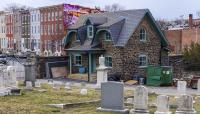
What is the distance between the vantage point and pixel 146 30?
135 feet

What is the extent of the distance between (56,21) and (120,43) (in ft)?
122

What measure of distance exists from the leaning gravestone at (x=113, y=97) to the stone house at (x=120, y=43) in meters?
22.0

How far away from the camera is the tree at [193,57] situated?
45.0 meters

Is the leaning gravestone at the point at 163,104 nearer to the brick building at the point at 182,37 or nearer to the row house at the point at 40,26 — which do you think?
the brick building at the point at 182,37

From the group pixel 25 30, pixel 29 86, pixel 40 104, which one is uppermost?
pixel 25 30

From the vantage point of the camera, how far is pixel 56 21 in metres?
74.7

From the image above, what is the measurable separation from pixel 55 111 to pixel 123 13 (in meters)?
26.8

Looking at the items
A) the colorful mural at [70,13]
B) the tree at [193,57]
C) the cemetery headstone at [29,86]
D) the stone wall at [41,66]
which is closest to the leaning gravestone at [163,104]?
the cemetery headstone at [29,86]

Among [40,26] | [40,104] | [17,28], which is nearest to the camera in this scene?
[40,104]

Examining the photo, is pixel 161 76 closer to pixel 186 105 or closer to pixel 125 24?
pixel 125 24

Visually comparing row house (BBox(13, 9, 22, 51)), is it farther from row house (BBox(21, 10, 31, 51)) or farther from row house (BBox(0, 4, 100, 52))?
row house (BBox(21, 10, 31, 51))

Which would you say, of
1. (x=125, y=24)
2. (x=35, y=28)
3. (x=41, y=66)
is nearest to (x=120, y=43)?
(x=125, y=24)

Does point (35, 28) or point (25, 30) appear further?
point (25, 30)

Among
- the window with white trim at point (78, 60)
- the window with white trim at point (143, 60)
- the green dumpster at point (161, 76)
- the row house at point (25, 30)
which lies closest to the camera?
the green dumpster at point (161, 76)
